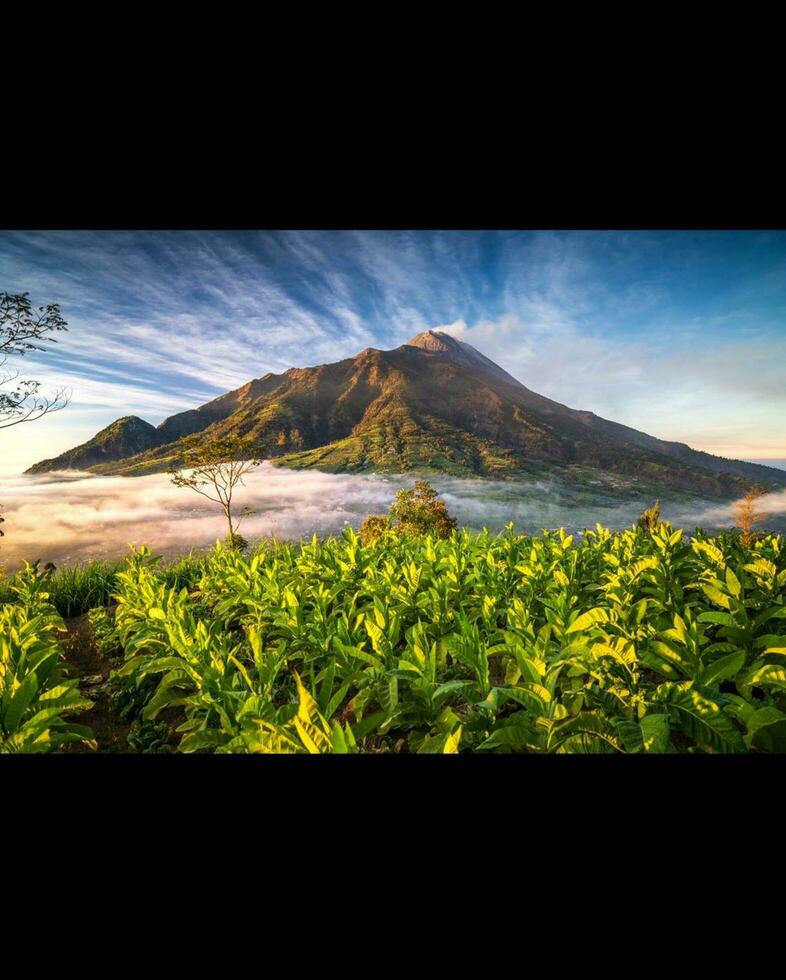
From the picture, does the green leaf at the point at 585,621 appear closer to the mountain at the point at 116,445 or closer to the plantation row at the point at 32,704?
the plantation row at the point at 32,704

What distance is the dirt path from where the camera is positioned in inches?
96.3

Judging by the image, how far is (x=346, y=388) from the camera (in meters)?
89.2

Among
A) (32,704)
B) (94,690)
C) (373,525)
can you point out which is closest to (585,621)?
(32,704)

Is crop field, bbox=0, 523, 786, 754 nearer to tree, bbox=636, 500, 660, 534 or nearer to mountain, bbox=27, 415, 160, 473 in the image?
tree, bbox=636, 500, 660, 534

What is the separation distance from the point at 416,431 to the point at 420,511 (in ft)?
210

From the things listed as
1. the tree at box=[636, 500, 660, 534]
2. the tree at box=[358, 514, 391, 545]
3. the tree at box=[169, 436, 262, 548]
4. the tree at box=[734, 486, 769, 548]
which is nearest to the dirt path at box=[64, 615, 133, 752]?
the tree at box=[636, 500, 660, 534]

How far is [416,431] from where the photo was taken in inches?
2960

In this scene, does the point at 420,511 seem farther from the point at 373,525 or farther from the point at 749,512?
the point at 749,512

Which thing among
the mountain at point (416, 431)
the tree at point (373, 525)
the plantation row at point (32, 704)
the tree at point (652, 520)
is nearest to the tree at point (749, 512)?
the tree at point (652, 520)

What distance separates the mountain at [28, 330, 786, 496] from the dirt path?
4070cm

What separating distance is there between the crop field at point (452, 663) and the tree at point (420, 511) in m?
7.89
